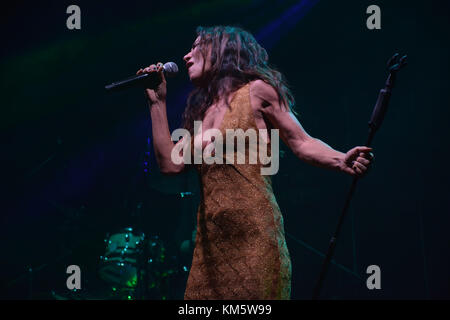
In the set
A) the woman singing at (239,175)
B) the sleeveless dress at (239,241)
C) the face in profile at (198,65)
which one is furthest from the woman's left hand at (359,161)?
the face in profile at (198,65)

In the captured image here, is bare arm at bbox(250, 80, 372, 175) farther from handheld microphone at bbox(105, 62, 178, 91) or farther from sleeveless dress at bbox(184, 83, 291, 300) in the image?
handheld microphone at bbox(105, 62, 178, 91)

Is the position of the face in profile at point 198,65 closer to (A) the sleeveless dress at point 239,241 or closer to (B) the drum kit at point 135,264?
(A) the sleeveless dress at point 239,241

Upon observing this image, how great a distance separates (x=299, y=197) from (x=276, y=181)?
40cm

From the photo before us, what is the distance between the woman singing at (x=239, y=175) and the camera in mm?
1418

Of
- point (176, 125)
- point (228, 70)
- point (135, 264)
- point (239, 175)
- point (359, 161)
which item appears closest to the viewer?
point (359, 161)

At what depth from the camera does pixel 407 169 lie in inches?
173

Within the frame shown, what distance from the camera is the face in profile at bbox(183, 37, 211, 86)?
1.93 m

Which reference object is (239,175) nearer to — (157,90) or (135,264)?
(157,90)

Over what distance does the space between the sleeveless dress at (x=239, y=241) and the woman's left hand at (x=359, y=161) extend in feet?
1.08

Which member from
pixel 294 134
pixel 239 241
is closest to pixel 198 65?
pixel 294 134

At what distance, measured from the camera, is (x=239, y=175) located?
5.01 ft

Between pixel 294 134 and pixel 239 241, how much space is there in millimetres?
531

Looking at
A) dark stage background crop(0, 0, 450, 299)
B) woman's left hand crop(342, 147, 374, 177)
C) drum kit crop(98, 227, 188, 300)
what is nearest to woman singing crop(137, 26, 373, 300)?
woman's left hand crop(342, 147, 374, 177)

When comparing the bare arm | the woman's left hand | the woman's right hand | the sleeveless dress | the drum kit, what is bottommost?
the drum kit
